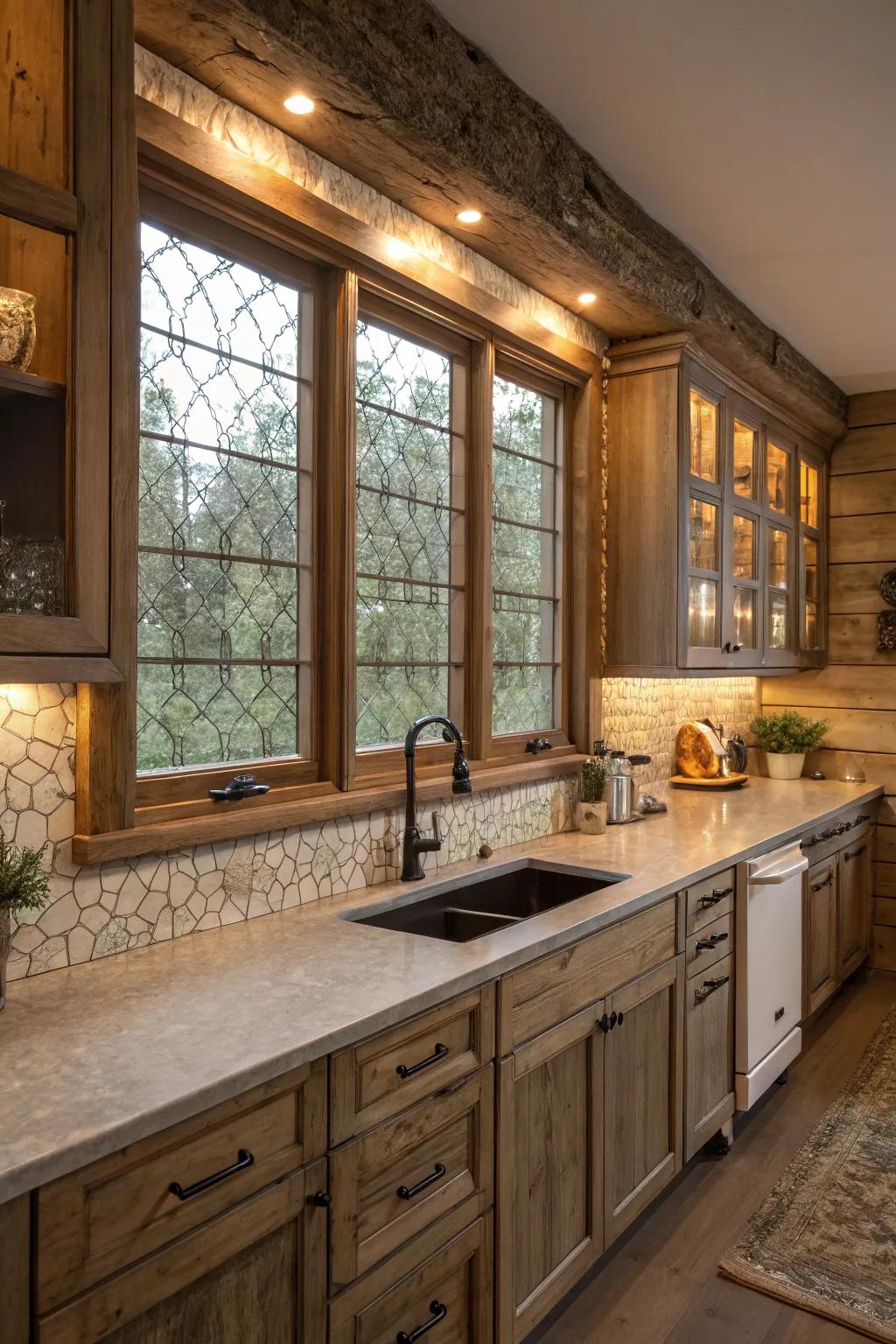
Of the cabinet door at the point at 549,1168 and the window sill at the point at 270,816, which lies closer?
the window sill at the point at 270,816

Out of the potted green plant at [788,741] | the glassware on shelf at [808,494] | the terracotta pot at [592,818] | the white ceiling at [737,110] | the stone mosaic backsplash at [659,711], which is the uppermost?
the white ceiling at [737,110]

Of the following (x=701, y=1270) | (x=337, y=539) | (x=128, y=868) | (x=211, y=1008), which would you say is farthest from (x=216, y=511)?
(x=701, y=1270)

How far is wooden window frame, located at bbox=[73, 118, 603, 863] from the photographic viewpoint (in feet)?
5.90

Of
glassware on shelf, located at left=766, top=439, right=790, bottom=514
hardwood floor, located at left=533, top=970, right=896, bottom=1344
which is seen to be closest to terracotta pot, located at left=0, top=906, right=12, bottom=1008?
hardwood floor, located at left=533, top=970, right=896, bottom=1344

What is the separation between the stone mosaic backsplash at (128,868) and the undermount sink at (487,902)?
13 centimetres

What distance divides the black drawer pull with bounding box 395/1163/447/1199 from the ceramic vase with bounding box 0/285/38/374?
4.80 ft

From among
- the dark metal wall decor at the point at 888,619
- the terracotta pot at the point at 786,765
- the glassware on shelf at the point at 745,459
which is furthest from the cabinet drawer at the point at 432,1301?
the dark metal wall decor at the point at 888,619

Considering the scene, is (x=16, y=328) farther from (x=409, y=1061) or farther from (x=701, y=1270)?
(x=701, y=1270)

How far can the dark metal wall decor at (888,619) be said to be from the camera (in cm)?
491

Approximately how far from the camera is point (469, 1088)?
1835 mm

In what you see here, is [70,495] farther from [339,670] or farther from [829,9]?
[829,9]

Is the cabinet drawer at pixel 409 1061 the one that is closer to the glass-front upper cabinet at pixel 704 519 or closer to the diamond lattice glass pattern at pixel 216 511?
the diamond lattice glass pattern at pixel 216 511

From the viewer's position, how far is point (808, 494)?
15.9ft

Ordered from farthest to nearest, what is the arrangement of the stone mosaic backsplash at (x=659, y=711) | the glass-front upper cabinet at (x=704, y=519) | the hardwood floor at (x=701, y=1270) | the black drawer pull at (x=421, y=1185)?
1. the stone mosaic backsplash at (x=659, y=711)
2. the glass-front upper cabinet at (x=704, y=519)
3. the hardwood floor at (x=701, y=1270)
4. the black drawer pull at (x=421, y=1185)
